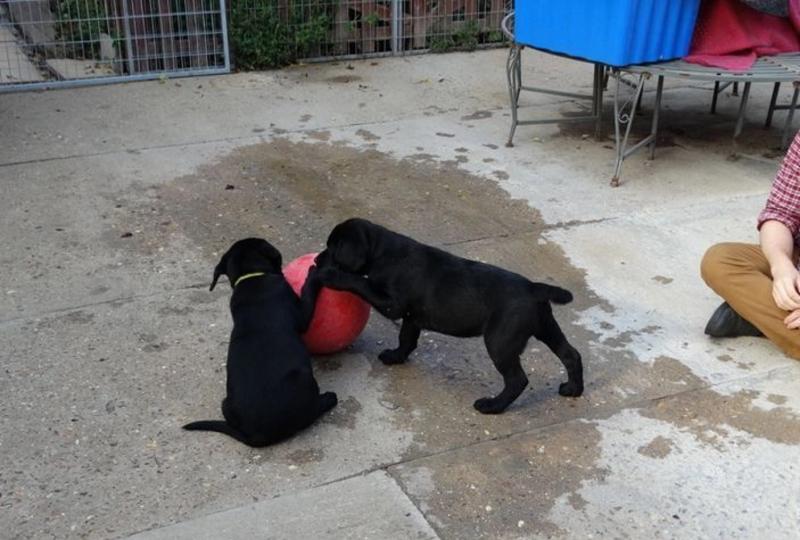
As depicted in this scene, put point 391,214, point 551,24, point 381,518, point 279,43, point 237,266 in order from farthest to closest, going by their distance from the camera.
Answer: point 279,43 → point 551,24 → point 391,214 → point 237,266 → point 381,518

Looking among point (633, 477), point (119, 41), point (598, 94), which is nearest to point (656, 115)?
point (598, 94)

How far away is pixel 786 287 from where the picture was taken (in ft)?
12.7

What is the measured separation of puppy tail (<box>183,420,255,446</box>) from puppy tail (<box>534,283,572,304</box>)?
1166 millimetres

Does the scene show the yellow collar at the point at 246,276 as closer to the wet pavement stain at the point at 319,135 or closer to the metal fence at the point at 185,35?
the wet pavement stain at the point at 319,135

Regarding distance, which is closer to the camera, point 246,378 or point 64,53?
point 246,378

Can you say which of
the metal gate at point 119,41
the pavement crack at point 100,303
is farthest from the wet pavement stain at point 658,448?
the metal gate at point 119,41

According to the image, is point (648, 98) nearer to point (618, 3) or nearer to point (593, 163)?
point (593, 163)

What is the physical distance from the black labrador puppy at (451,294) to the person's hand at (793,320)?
0.93 meters

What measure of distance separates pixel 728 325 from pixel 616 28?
220 centimetres

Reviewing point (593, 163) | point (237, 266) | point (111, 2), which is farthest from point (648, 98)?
point (237, 266)

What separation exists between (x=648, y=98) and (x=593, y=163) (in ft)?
5.52

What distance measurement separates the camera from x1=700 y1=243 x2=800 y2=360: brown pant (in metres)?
3.97

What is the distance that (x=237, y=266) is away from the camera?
146 inches

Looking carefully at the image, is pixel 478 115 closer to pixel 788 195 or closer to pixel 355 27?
pixel 355 27
